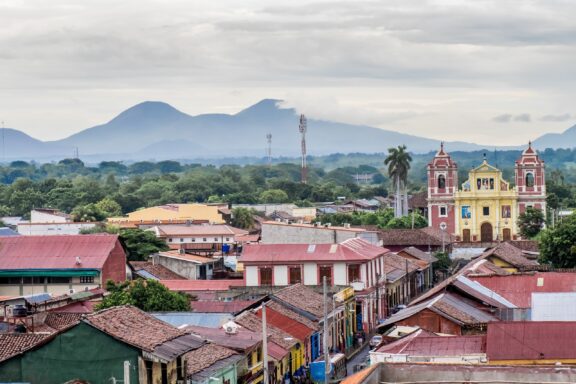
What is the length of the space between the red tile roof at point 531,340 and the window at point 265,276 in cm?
2769

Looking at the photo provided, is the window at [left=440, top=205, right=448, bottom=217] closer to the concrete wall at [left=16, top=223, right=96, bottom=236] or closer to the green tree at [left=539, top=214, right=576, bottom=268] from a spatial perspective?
the concrete wall at [left=16, top=223, right=96, bottom=236]

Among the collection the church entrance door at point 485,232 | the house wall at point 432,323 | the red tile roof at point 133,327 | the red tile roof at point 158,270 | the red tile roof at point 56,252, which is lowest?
the church entrance door at point 485,232

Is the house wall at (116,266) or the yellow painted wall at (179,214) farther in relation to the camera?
the yellow painted wall at (179,214)

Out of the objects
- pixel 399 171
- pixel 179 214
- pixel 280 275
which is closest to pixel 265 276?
pixel 280 275

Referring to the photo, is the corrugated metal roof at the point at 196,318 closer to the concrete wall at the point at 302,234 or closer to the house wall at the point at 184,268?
the concrete wall at the point at 302,234

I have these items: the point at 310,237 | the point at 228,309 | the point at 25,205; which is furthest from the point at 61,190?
the point at 228,309

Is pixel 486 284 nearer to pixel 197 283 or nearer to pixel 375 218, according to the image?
pixel 197 283

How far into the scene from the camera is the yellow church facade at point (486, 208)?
11219cm

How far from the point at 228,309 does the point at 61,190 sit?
119 metres

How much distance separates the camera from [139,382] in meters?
27.2

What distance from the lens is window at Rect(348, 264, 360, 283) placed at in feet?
203

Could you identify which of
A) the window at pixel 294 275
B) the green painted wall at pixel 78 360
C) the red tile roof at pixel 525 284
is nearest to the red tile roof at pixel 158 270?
the window at pixel 294 275

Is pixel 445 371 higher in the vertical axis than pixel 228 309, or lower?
higher

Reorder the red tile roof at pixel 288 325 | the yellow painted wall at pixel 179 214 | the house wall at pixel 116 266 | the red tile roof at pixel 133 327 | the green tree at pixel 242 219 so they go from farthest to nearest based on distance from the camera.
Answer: the yellow painted wall at pixel 179 214 → the green tree at pixel 242 219 → the house wall at pixel 116 266 → the red tile roof at pixel 288 325 → the red tile roof at pixel 133 327
